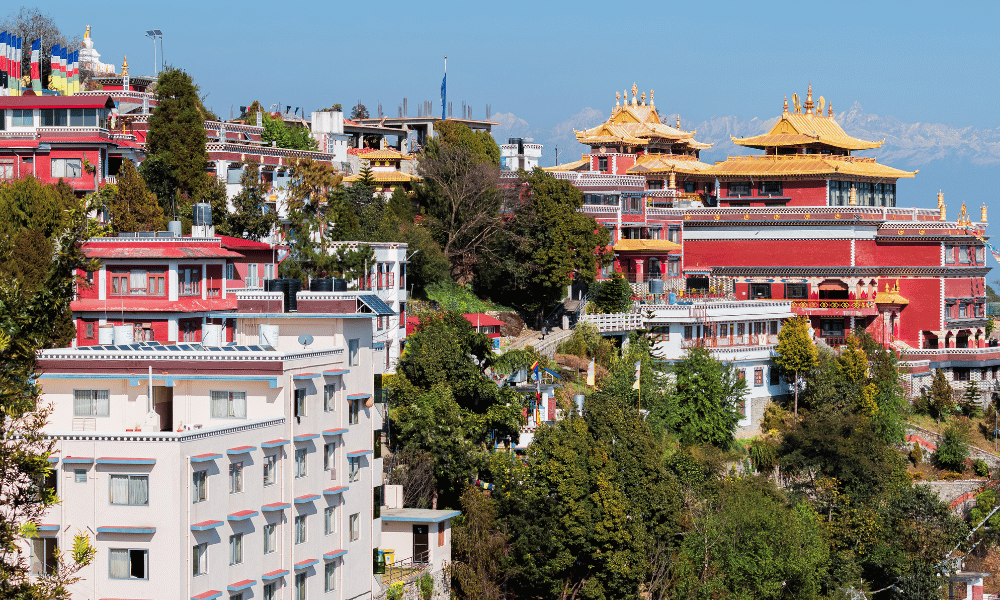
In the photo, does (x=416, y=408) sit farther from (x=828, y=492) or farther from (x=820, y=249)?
(x=820, y=249)

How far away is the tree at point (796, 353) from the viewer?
295 ft

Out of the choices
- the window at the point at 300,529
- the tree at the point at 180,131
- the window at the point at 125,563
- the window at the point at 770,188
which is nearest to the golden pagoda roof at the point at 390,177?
the tree at the point at 180,131

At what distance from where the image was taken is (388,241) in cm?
8431

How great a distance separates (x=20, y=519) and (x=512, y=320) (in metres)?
49.0

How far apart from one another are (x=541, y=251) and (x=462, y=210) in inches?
215

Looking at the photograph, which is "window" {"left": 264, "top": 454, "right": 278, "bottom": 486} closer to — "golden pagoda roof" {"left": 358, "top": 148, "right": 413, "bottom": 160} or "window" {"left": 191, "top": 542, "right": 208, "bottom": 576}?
"window" {"left": 191, "top": 542, "right": 208, "bottom": 576}

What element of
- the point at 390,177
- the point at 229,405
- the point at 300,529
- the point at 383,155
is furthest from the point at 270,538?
the point at 383,155

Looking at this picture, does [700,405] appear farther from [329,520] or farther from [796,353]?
[329,520]

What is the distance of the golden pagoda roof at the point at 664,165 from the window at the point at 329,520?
2525 inches

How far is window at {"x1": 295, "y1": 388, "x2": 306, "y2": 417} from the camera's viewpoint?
2000 inches

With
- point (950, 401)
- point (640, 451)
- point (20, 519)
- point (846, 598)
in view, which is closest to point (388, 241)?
point (640, 451)

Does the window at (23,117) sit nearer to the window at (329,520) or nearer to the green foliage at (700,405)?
the green foliage at (700,405)

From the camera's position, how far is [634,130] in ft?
392

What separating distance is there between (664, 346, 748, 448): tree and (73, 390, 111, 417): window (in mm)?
36630
